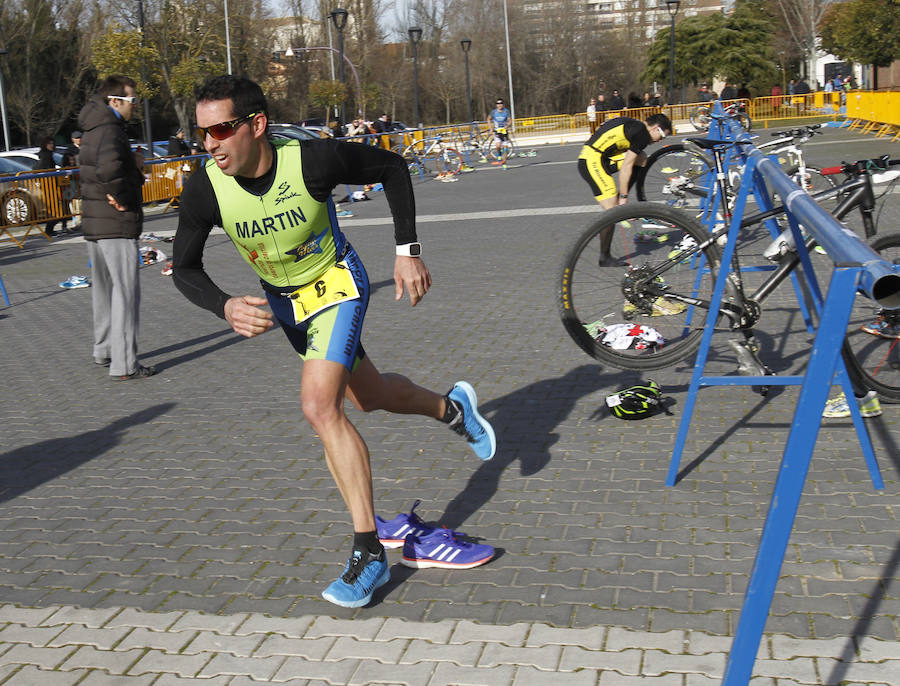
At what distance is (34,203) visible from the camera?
57.5 ft

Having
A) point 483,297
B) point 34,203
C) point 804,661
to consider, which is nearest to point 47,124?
point 34,203

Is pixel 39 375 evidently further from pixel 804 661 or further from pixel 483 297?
pixel 804 661

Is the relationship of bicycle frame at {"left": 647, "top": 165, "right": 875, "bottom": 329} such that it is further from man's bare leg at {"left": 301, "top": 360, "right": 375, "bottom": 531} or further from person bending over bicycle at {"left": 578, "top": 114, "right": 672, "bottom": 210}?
person bending over bicycle at {"left": 578, "top": 114, "right": 672, "bottom": 210}

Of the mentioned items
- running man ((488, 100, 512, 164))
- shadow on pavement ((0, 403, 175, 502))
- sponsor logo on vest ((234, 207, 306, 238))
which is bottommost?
shadow on pavement ((0, 403, 175, 502))

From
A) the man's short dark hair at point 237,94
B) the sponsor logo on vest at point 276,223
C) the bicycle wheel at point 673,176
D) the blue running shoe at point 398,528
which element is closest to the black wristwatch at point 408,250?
the sponsor logo on vest at point 276,223

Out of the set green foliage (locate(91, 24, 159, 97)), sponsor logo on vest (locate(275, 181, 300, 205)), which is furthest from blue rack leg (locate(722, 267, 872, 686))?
green foliage (locate(91, 24, 159, 97))

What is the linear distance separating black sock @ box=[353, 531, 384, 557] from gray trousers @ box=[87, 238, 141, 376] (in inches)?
174

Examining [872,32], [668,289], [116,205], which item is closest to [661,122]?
[668,289]

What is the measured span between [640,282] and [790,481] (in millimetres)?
4139

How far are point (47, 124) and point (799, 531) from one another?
Result: 49.7 meters

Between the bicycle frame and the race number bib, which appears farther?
the bicycle frame

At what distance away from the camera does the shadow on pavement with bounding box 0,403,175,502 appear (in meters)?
5.69

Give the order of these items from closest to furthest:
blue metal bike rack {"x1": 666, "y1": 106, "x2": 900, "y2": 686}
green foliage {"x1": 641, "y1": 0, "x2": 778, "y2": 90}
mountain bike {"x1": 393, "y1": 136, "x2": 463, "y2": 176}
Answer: blue metal bike rack {"x1": 666, "y1": 106, "x2": 900, "y2": 686}
mountain bike {"x1": 393, "y1": 136, "x2": 463, "y2": 176}
green foliage {"x1": 641, "y1": 0, "x2": 778, "y2": 90}

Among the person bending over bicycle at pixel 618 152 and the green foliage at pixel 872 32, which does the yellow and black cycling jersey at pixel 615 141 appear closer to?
the person bending over bicycle at pixel 618 152
